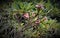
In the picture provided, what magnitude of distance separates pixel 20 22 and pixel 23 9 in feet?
1.06

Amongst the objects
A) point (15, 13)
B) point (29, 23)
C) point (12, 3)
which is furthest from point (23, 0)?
point (29, 23)

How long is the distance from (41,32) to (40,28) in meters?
0.07

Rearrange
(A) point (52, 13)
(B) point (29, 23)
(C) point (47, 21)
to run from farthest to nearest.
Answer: (A) point (52, 13)
(C) point (47, 21)
(B) point (29, 23)

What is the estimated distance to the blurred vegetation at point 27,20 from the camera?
9.16 ft

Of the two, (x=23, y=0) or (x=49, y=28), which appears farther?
(x=23, y=0)

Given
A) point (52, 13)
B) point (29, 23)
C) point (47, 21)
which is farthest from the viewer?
point (52, 13)

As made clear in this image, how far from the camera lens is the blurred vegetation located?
2.79m

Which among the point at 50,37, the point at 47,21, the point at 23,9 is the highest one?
the point at 23,9

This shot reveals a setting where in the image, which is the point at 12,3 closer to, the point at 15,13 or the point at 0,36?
the point at 15,13

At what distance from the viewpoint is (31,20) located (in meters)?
2.83

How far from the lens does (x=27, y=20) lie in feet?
9.37

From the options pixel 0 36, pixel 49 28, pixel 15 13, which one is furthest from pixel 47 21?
pixel 0 36

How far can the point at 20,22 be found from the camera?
2.88 metres

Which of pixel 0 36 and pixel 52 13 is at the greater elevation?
pixel 52 13
